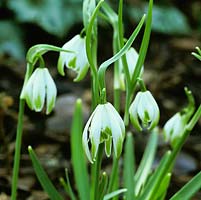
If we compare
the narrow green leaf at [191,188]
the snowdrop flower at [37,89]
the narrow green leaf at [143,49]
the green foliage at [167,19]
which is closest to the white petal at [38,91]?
the snowdrop flower at [37,89]

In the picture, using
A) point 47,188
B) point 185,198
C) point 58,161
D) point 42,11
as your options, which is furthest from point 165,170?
point 42,11

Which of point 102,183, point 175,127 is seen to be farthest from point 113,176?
point 175,127

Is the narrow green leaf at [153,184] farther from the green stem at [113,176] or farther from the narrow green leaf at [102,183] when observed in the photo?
the narrow green leaf at [102,183]

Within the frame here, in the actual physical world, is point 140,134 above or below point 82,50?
below

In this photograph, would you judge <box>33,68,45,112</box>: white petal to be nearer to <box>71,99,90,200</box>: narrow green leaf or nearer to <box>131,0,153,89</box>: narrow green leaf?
<box>71,99,90,200</box>: narrow green leaf

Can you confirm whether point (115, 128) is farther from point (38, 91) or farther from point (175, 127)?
point (175, 127)

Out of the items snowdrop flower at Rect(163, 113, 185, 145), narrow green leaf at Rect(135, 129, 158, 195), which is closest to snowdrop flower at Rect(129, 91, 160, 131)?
snowdrop flower at Rect(163, 113, 185, 145)

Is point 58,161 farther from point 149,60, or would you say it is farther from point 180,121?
point 149,60

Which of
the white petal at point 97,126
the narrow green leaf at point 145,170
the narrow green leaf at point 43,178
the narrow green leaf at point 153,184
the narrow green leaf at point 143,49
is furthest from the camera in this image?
the narrow green leaf at point 145,170
